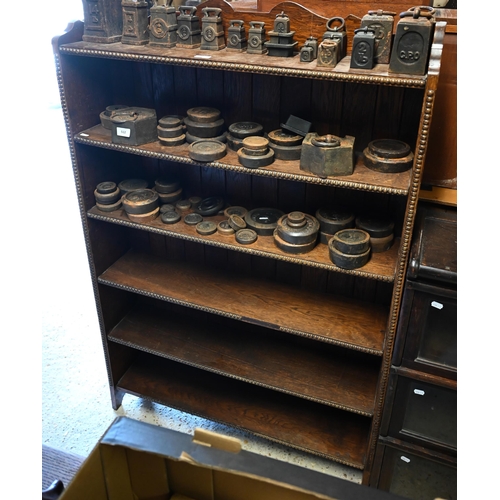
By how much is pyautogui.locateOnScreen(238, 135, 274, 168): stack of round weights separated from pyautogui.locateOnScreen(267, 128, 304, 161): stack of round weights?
0.03m

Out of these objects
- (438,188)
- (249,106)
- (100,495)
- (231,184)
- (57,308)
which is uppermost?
(249,106)

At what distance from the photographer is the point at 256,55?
1.62 metres

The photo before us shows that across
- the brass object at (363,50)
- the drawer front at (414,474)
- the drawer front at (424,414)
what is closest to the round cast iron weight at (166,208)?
the brass object at (363,50)

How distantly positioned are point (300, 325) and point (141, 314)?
90 centimetres

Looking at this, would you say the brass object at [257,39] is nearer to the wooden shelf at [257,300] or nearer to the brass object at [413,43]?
the brass object at [413,43]

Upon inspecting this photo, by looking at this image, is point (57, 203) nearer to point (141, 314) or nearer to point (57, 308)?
point (57, 308)

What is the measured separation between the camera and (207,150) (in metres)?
1.71

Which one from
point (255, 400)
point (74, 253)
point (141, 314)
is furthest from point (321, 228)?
point (74, 253)

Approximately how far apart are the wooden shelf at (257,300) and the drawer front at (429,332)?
0.64 ft

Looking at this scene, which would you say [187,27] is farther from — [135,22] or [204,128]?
[204,128]

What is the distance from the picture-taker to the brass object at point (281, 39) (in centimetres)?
158

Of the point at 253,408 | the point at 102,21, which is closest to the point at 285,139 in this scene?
the point at 102,21

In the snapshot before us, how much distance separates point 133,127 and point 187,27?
393 millimetres

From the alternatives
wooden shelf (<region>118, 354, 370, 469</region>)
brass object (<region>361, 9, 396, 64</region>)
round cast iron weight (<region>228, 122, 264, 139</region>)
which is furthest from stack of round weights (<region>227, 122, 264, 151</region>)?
wooden shelf (<region>118, 354, 370, 469</region>)
